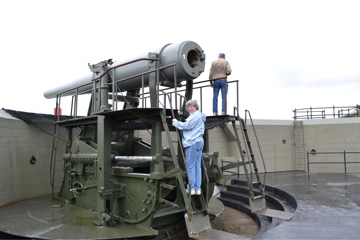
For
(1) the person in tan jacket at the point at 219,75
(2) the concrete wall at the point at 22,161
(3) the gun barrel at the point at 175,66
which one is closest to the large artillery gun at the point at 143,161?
(3) the gun barrel at the point at 175,66

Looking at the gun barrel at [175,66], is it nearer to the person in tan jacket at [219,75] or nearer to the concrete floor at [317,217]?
the person in tan jacket at [219,75]

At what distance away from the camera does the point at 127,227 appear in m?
5.19

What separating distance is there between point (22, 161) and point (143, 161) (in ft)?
12.9

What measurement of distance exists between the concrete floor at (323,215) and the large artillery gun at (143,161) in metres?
1.01

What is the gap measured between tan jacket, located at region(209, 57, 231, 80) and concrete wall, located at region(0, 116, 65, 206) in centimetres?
508

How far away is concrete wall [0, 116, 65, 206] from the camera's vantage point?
725 centimetres

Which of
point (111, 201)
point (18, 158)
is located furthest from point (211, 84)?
point (18, 158)

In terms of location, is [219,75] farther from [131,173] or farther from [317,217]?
[317,217]

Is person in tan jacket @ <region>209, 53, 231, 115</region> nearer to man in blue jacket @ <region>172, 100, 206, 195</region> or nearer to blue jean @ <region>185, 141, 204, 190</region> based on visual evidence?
man in blue jacket @ <region>172, 100, 206, 195</region>

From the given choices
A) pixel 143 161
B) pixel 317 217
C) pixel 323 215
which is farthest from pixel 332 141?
pixel 143 161

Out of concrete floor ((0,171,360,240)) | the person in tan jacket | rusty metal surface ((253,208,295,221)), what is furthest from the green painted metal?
concrete floor ((0,171,360,240))

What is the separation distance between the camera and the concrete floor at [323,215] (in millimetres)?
4047

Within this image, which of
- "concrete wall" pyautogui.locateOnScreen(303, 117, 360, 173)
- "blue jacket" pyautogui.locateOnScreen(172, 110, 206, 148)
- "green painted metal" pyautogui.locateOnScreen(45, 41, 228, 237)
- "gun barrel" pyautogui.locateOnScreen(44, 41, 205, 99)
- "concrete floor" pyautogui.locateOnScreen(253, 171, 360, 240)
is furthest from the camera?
"concrete wall" pyautogui.locateOnScreen(303, 117, 360, 173)

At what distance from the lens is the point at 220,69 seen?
595 cm
